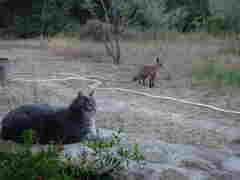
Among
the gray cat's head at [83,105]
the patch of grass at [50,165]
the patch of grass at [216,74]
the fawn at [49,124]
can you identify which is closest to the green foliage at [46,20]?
the patch of grass at [216,74]

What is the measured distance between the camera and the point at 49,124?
3510mm

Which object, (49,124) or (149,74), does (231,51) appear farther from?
(49,124)

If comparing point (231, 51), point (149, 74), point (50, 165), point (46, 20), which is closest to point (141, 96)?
point (149, 74)

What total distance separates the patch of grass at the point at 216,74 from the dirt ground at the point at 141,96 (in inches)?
8.0

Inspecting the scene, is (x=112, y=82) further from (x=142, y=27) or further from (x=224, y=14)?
(x=224, y=14)

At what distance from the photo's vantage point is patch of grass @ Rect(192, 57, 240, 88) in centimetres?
698

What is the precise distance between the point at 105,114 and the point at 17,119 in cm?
177

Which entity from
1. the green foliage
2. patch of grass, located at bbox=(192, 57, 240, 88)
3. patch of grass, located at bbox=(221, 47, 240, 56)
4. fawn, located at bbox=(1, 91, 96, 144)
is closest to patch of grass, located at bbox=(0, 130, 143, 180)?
fawn, located at bbox=(1, 91, 96, 144)

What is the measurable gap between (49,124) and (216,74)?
468 centimetres

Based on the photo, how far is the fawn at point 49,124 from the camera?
3492 millimetres

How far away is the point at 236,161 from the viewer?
3375mm

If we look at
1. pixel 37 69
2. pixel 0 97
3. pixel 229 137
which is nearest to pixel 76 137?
pixel 229 137

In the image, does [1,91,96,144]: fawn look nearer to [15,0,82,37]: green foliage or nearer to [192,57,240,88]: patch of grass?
[192,57,240,88]: patch of grass

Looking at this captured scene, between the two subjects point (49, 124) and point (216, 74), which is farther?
point (216, 74)
